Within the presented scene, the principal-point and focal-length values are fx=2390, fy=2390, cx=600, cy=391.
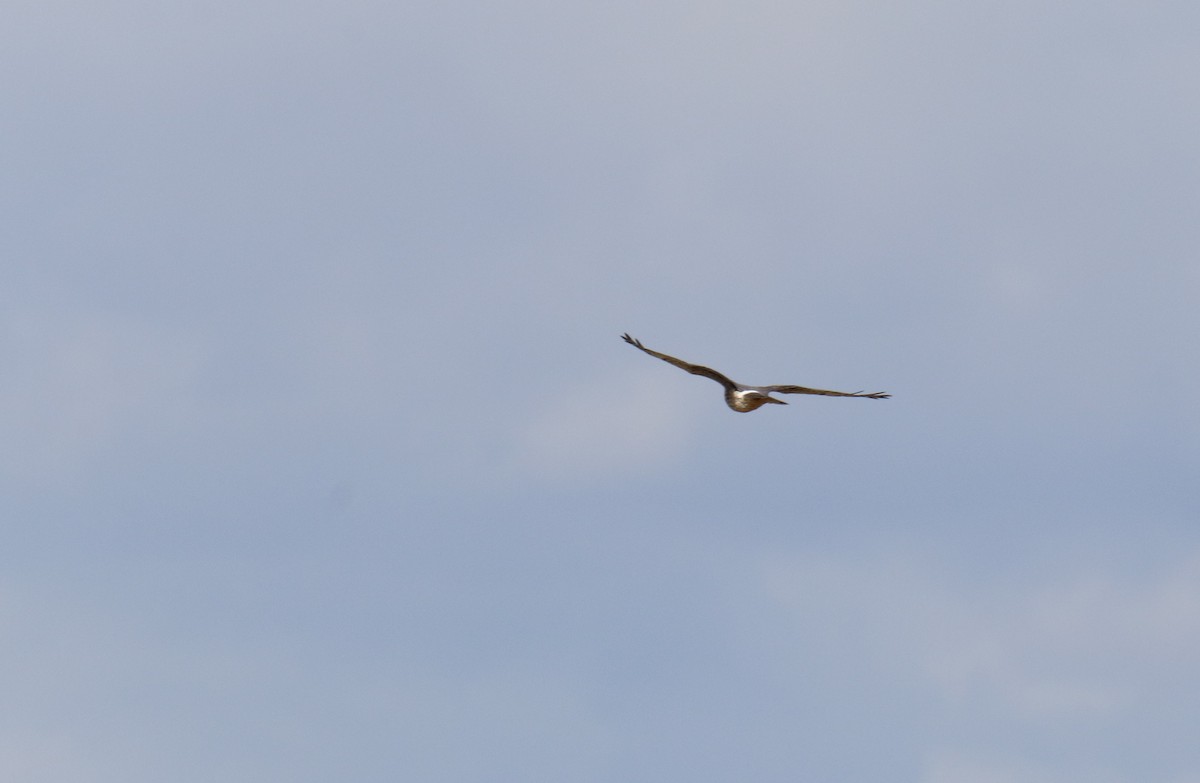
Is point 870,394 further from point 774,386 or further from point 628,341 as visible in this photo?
point 628,341

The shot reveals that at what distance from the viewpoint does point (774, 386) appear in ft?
314

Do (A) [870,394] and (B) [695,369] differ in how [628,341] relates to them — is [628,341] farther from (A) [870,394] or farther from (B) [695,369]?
(A) [870,394]

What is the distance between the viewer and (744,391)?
9556 cm

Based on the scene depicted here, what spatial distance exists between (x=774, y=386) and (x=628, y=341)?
6536 millimetres

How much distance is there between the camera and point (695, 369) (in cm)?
9750

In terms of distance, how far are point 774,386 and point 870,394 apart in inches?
160

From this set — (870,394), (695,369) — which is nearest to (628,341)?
(695,369)

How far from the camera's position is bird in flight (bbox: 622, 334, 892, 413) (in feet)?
309

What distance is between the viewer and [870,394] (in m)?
94.1

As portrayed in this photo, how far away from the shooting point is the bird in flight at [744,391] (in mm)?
94188

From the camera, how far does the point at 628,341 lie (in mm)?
98125

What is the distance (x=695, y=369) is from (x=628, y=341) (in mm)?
3026

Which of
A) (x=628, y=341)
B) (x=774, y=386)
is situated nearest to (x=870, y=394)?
A: (x=774, y=386)

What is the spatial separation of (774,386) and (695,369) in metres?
3.60
